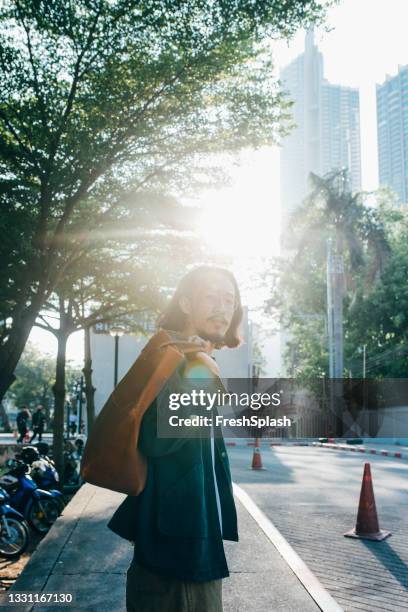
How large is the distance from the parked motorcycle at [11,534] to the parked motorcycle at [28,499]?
4.88ft

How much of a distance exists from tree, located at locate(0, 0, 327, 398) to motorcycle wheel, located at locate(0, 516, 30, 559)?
254cm

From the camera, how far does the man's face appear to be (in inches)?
89.7

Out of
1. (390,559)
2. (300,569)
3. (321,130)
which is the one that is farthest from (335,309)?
(321,130)

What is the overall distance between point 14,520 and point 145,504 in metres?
6.10

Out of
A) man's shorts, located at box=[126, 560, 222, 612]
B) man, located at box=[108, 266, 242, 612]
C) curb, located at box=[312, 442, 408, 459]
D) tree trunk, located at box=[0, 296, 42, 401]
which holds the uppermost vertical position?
tree trunk, located at box=[0, 296, 42, 401]

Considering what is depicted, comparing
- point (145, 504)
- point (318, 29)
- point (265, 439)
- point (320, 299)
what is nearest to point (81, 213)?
point (318, 29)

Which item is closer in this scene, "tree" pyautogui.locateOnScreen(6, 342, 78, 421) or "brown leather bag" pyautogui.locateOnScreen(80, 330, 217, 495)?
"brown leather bag" pyautogui.locateOnScreen(80, 330, 217, 495)

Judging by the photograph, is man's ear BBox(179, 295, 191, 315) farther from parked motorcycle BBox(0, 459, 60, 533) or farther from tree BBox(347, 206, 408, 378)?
tree BBox(347, 206, 408, 378)

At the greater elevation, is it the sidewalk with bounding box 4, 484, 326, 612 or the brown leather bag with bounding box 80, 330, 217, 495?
the brown leather bag with bounding box 80, 330, 217, 495

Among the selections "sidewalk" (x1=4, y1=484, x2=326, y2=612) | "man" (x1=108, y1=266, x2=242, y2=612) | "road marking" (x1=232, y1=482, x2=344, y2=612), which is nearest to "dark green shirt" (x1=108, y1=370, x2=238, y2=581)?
"man" (x1=108, y1=266, x2=242, y2=612)

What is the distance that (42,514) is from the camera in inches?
A: 355

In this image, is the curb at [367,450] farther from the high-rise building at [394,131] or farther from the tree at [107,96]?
the high-rise building at [394,131]

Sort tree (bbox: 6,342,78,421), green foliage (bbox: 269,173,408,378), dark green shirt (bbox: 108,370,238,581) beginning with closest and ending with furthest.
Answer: dark green shirt (bbox: 108,370,238,581) < green foliage (bbox: 269,173,408,378) < tree (bbox: 6,342,78,421)

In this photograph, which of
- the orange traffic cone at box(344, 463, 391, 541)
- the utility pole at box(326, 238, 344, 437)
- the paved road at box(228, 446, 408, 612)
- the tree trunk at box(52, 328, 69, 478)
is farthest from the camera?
the utility pole at box(326, 238, 344, 437)
